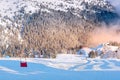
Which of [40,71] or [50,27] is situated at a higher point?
[50,27]

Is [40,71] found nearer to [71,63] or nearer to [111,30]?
[71,63]

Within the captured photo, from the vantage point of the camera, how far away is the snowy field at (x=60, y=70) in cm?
984

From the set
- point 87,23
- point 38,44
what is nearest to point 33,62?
point 38,44

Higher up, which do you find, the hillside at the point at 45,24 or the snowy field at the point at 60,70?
the hillside at the point at 45,24

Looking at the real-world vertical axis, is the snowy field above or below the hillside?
below

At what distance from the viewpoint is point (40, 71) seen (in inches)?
417

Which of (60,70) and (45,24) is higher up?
(45,24)

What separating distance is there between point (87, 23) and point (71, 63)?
18305 cm

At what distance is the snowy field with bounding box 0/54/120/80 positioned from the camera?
984 cm

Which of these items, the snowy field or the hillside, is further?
the hillside

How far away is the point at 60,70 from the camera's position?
10844 millimetres

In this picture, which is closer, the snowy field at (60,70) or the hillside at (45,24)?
the snowy field at (60,70)

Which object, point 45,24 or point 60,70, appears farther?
point 45,24

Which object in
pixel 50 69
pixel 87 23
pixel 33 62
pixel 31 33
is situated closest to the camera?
pixel 50 69
